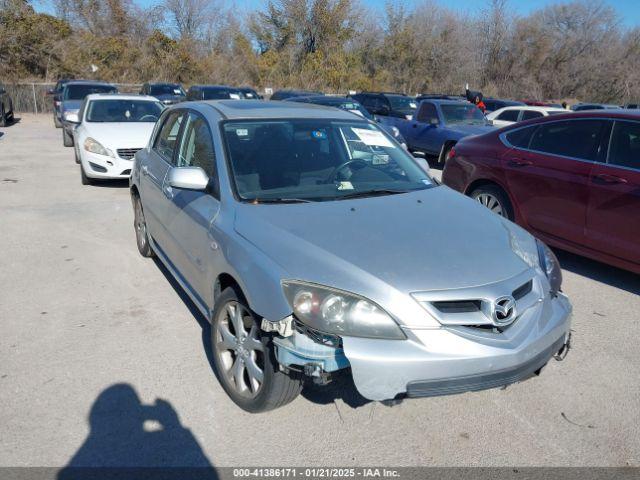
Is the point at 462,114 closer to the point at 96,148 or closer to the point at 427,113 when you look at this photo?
the point at 427,113

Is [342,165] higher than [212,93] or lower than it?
lower

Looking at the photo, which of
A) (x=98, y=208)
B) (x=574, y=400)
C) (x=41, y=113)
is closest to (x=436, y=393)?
(x=574, y=400)

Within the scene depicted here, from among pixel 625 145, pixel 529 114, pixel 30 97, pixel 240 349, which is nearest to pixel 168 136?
pixel 240 349

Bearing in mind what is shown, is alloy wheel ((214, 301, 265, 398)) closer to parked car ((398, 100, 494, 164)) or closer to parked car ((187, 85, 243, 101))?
parked car ((398, 100, 494, 164))

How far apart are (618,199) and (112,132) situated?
7.96 m

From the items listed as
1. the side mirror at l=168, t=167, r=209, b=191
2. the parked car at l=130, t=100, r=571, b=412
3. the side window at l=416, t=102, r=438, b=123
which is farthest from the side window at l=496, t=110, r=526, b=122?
the side mirror at l=168, t=167, r=209, b=191

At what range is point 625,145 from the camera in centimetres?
522

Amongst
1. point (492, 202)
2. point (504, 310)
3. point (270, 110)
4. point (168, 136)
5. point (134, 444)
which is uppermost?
point (270, 110)

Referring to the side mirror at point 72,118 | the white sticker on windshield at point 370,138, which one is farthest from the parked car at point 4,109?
the white sticker on windshield at point 370,138

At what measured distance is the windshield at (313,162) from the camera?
3660mm

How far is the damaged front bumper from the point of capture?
253 cm

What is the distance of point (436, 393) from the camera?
2586 mm

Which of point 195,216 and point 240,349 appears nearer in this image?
point 240,349

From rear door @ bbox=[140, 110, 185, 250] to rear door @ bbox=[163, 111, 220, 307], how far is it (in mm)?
158
